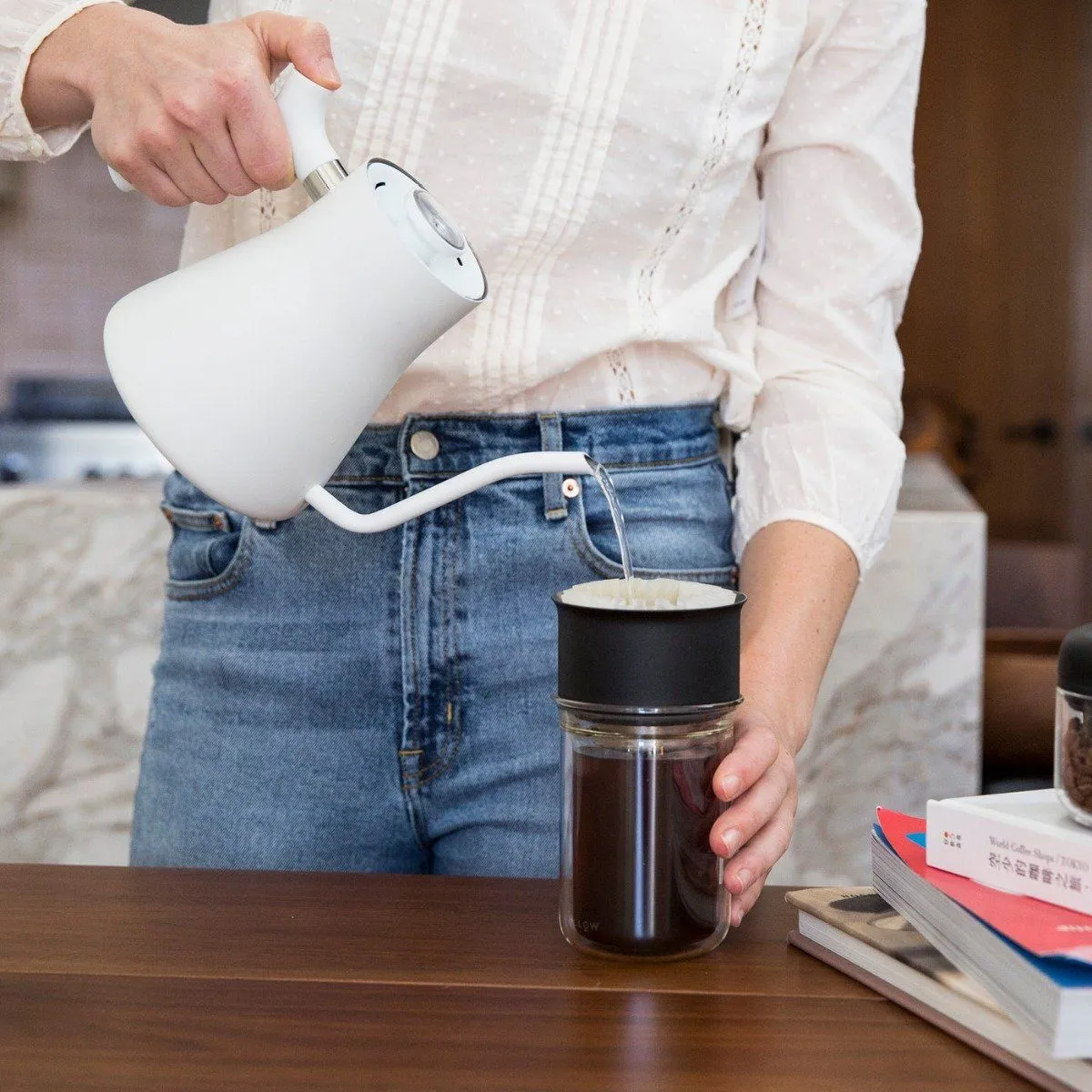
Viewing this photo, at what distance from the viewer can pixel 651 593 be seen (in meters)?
0.64

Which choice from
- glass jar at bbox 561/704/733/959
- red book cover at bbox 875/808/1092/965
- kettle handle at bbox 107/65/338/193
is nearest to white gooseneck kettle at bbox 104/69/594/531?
kettle handle at bbox 107/65/338/193

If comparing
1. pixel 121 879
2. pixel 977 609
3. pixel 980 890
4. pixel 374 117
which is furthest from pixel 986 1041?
pixel 977 609

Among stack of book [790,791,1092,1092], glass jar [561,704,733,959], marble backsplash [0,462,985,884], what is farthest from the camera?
marble backsplash [0,462,985,884]

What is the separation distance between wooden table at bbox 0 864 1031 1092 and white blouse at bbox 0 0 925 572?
0.30m

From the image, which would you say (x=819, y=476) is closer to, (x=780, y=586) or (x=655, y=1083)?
(x=780, y=586)

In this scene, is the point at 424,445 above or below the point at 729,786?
above

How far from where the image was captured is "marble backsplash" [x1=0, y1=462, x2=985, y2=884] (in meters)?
1.49

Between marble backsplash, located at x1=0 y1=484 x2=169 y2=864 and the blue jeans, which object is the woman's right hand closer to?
the blue jeans

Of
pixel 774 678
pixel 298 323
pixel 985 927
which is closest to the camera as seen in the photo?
pixel 985 927

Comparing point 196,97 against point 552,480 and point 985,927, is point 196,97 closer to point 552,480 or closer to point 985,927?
point 552,480

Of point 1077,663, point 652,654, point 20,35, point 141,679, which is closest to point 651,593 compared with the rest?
point 652,654

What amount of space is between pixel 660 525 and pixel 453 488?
0.24 meters

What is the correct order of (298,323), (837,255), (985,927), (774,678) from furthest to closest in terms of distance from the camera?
(837,255)
(774,678)
(298,323)
(985,927)

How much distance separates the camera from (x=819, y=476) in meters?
0.86
